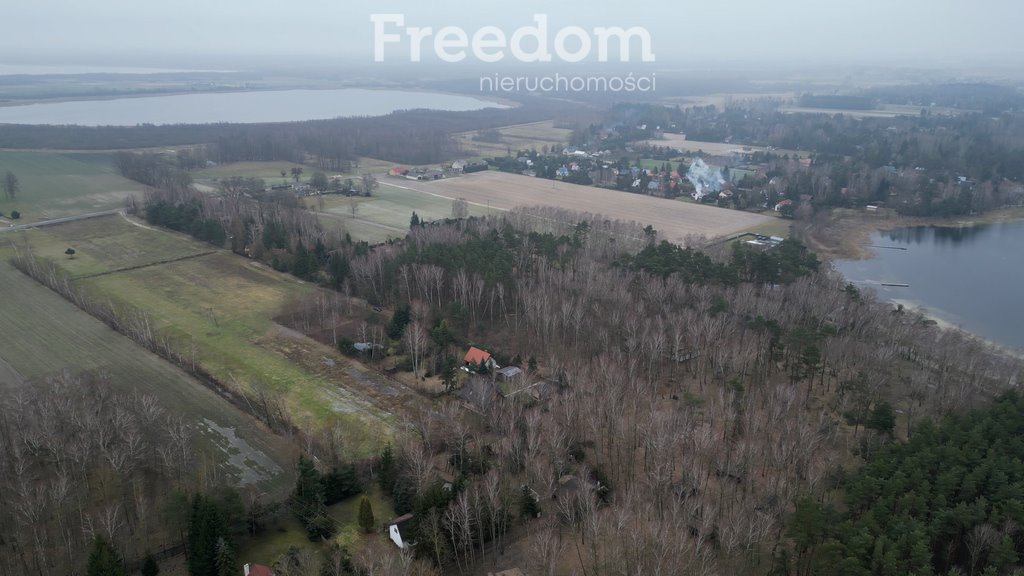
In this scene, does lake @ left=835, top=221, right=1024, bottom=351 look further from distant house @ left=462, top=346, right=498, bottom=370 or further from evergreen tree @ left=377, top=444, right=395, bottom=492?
evergreen tree @ left=377, top=444, right=395, bottom=492

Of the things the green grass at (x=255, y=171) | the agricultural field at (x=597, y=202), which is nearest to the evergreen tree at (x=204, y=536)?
the agricultural field at (x=597, y=202)

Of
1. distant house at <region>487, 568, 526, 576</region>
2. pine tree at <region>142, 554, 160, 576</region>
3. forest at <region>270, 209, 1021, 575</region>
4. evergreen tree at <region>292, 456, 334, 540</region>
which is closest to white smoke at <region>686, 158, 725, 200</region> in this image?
forest at <region>270, 209, 1021, 575</region>

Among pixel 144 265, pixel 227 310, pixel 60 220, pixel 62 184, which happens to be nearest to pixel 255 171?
pixel 62 184

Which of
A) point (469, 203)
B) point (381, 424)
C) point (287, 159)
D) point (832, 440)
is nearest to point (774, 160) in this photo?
point (469, 203)

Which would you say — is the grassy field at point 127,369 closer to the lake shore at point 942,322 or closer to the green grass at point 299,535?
the green grass at point 299,535

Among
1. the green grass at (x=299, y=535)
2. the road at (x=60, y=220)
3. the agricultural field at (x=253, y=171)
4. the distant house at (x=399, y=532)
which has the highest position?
the agricultural field at (x=253, y=171)

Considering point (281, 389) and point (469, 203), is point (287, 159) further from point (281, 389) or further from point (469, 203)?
point (281, 389)
